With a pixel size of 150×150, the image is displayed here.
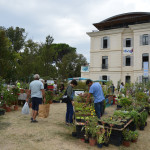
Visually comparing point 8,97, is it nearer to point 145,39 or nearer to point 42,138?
point 42,138

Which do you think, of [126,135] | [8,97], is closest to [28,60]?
[8,97]

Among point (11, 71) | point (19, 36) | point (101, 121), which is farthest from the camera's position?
point (19, 36)

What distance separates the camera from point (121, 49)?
2519 centimetres

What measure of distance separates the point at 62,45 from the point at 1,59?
38373 millimetres

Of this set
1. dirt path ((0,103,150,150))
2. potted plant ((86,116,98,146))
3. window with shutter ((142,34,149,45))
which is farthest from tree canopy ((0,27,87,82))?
window with shutter ((142,34,149,45))

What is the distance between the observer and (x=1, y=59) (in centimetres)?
805

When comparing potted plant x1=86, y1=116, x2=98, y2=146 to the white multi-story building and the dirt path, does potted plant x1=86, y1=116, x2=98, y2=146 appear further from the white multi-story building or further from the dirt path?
the white multi-story building

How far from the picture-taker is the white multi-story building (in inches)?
927

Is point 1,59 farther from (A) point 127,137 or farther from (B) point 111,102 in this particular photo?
(B) point 111,102

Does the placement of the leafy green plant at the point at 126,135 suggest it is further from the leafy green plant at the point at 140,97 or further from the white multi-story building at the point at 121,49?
the white multi-story building at the point at 121,49

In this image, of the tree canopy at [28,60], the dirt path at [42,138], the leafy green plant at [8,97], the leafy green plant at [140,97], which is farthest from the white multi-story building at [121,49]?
the dirt path at [42,138]

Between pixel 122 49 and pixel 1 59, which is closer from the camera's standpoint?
pixel 1 59

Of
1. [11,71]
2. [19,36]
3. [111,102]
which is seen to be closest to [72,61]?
[19,36]

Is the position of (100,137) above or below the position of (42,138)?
above
